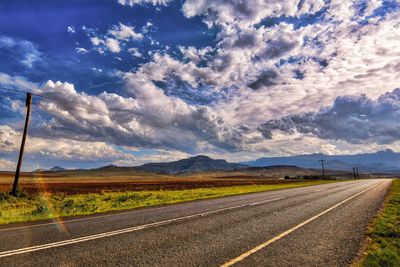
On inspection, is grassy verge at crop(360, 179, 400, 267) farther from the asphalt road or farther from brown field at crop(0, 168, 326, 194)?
brown field at crop(0, 168, 326, 194)

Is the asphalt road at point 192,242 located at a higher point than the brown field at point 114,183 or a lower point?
higher

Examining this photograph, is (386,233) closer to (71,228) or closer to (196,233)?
(196,233)

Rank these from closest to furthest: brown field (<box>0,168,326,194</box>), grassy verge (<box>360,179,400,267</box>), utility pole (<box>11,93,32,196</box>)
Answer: grassy verge (<box>360,179,400,267</box>), utility pole (<box>11,93,32,196</box>), brown field (<box>0,168,326,194</box>)

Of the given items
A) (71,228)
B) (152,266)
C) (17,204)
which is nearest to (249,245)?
(152,266)

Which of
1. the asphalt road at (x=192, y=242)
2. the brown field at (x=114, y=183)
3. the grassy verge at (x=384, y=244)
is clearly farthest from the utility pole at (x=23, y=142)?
the grassy verge at (x=384, y=244)

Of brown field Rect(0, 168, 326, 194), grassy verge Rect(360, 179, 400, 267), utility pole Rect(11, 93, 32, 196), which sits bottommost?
brown field Rect(0, 168, 326, 194)

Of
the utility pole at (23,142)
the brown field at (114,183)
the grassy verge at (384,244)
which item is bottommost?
the brown field at (114,183)

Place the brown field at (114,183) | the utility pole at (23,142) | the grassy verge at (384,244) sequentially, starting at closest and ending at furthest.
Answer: the grassy verge at (384,244) < the utility pole at (23,142) < the brown field at (114,183)

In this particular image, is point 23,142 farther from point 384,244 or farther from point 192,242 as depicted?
point 384,244

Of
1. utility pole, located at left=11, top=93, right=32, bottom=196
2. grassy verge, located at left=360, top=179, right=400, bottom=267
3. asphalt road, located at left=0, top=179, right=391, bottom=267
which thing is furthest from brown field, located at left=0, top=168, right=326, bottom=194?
grassy verge, located at left=360, top=179, right=400, bottom=267

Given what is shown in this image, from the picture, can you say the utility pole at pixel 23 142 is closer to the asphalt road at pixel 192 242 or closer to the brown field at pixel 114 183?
the brown field at pixel 114 183

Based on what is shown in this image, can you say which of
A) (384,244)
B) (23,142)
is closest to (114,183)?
(23,142)

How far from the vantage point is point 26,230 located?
8.02 meters

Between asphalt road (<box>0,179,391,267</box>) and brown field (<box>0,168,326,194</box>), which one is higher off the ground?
asphalt road (<box>0,179,391,267</box>)
